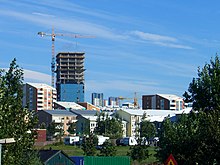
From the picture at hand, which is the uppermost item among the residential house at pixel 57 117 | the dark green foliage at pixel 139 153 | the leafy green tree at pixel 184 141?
the residential house at pixel 57 117

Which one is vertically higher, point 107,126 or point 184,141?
point 107,126

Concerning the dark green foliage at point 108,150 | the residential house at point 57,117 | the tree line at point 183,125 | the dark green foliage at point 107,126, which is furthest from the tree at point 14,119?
the residential house at point 57,117

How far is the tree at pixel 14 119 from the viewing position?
2511cm

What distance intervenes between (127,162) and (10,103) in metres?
33.1

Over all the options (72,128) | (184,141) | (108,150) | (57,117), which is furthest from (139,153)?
(57,117)

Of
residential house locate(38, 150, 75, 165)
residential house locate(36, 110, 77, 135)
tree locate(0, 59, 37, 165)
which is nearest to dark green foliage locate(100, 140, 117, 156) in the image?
residential house locate(38, 150, 75, 165)

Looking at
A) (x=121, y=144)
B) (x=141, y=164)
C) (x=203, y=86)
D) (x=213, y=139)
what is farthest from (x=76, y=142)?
(x=213, y=139)

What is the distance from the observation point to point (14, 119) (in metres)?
26.3

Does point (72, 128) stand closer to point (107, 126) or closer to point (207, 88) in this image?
point (107, 126)

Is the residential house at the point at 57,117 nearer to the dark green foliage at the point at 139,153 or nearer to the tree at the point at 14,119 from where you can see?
the dark green foliage at the point at 139,153

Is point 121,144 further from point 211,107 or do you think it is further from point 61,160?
point 211,107

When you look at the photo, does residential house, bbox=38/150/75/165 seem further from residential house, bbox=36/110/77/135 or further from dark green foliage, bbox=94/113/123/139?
residential house, bbox=36/110/77/135

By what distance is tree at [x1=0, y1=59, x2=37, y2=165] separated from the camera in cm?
2511

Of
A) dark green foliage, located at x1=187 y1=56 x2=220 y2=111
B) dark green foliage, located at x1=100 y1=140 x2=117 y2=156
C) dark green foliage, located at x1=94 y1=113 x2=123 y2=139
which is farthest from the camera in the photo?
dark green foliage, located at x1=94 y1=113 x2=123 y2=139
